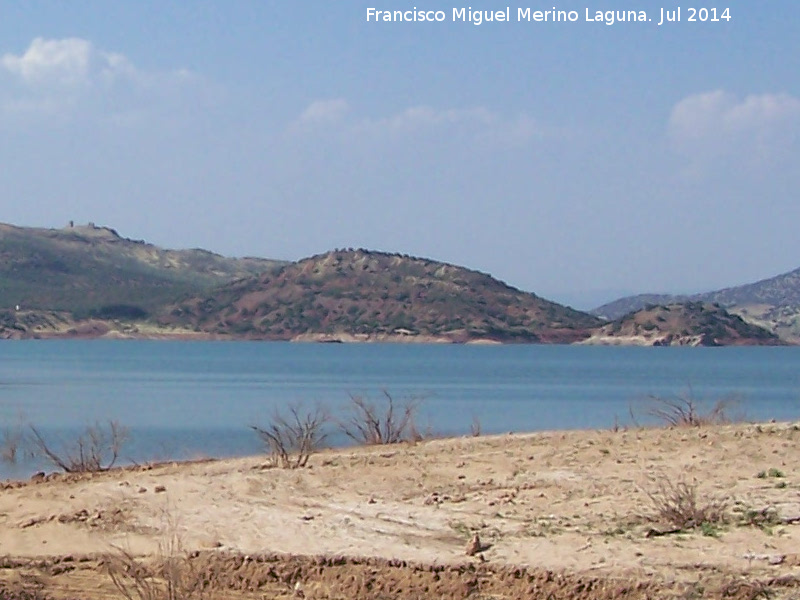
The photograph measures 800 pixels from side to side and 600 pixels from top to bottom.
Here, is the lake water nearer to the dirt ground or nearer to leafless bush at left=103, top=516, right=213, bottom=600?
the dirt ground

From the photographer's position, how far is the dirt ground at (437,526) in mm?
9484

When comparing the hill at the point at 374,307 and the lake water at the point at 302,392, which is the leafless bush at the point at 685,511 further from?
the hill at the point at 374,307

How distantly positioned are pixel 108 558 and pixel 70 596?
0.56 metres

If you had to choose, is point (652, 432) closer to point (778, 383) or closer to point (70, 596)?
point (70, 596)

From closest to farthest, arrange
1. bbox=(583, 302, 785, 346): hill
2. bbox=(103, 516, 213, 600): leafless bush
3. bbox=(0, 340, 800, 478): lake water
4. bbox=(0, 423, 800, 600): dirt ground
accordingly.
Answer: bbox=(103, 516, 213, 600): leafless bush, bbox=(0, 423, 800, 600): dirt ground, bbox=(0, 340, 800, 478): lake water, bbox=(583, 302, 785, 346): hill

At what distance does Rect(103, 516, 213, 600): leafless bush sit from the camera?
8.09m

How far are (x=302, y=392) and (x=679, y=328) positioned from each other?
8722 cm

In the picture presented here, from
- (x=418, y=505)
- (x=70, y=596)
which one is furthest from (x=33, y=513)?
(x=418, y=505)

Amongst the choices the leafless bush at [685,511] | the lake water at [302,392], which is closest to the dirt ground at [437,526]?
the leafless bush at [685,511]

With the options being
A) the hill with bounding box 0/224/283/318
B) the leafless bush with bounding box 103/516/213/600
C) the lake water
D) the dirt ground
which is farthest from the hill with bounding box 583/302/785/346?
the leafless bush with bounding box 103/516/213/600

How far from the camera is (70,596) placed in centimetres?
951

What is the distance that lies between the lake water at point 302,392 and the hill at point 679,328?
133ft

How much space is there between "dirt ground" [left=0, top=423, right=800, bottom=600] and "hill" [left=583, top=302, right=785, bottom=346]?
118m

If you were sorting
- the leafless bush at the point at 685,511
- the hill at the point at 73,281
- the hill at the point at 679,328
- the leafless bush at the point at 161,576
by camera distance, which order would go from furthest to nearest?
1. the hill at the point at 73,281
2. the hill at the point at 679,328
3. the leafless bush at the point at 685,511
4. the leafless bush at the point at 161,576
